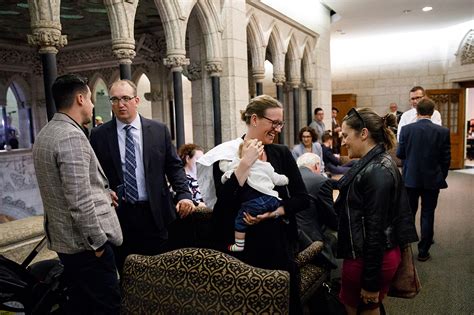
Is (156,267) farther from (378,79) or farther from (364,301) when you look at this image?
(378,79)

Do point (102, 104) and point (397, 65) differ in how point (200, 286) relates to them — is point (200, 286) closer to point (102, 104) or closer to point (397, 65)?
point (397, 65)

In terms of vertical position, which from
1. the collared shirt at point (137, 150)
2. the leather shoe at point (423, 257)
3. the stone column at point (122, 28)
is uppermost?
the stone column at point (122, 28)

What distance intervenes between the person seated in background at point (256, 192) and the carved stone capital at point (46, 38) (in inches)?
85.7

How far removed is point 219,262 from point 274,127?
0.60 m

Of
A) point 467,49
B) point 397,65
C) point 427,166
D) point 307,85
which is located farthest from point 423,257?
point 397,65

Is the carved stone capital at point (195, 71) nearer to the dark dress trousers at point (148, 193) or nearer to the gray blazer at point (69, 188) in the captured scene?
the dark dress trousers at point (148, 193)

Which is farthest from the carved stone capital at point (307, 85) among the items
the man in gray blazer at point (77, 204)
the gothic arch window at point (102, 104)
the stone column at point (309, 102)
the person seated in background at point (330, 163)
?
the gothic arch window at point (102, 104)

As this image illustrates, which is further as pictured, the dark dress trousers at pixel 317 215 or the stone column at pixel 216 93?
the stone column at pixel 216 93

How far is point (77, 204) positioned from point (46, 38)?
2.01 m

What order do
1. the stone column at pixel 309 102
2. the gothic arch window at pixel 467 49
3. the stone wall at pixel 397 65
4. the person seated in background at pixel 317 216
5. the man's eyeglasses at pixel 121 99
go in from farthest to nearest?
the stone wall at pixel 397 65 < the gothic arch window at pixel 467 49 < the stone column at pixel 309 102 < the person seated in background at pixel 317 216 < the man's eyeglasses at pixel 121 99

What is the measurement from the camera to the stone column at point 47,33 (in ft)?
9.50

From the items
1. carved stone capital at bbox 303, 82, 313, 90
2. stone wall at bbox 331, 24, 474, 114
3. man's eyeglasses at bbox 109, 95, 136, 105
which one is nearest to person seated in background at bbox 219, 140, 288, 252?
man's eyeglasses at bbox 109, 95, 136, 105

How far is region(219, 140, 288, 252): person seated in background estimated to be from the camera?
1.45 meters

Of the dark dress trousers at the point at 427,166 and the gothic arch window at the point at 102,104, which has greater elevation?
the gothic arch window at the point at 102,104
